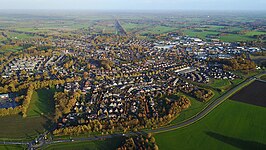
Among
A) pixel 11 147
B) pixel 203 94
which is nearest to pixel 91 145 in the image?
pixel 11 147

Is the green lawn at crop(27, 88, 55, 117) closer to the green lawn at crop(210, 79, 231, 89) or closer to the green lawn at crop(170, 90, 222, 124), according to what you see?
the green lawn at crop(170, 90, 222, 124)

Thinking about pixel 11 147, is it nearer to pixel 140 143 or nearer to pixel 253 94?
pixel 140 143

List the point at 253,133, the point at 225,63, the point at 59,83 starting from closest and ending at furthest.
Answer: the point at 253,133 → the point at 59,83 → the point at 225,63

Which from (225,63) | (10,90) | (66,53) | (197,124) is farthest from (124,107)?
(66,53)

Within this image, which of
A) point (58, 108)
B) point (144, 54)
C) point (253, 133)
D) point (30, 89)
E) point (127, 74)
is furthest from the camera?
point (144, 54)

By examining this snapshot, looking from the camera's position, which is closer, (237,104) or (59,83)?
(237,104)

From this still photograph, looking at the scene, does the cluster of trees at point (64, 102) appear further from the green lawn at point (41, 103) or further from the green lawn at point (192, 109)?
the green lawn at point (192, 109)

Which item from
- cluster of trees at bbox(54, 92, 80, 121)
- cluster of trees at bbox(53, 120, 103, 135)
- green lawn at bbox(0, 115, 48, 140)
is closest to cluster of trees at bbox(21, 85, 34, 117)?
green lawn at bbox(0, 115, 48, 140)

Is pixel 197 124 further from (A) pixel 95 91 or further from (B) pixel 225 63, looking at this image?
(B) pixel 225 63
